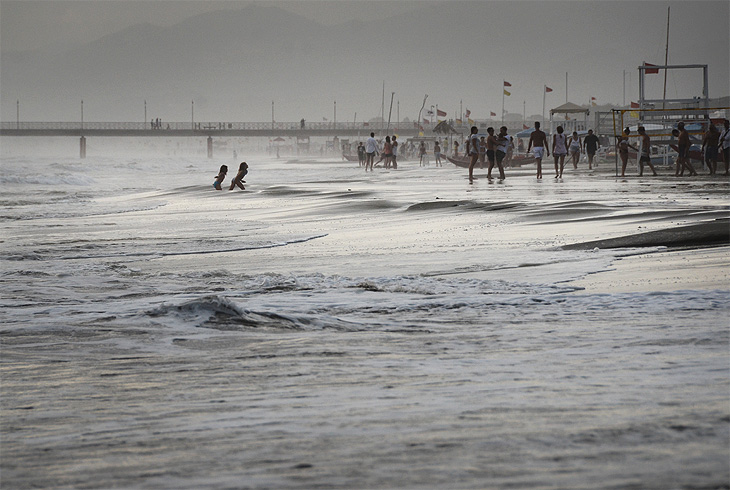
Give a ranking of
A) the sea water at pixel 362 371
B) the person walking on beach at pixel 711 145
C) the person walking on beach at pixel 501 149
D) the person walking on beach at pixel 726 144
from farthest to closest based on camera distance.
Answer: the person walking on beach at pixel 501 149 → the person walking on beach at pixel 711 145 → the person walking on beach at pixel 726 144 → the sea water at pixel 362 371

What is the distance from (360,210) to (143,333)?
835cm

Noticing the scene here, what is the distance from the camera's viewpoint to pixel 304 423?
9.53ft

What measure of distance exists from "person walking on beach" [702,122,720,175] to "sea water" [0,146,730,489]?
15.5 meters

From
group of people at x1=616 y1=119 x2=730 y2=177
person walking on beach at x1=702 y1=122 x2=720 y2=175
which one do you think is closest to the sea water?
group of people at x1=616 y1=119 x2=730 y2=177

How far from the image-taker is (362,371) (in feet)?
12.0

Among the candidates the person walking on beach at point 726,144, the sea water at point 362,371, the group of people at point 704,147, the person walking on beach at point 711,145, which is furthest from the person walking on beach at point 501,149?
the sea water at point 362,371

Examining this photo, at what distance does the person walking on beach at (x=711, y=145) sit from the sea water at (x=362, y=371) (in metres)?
15.5

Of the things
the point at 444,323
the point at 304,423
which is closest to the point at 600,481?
the point at 304,423

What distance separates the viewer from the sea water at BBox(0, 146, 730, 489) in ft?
8.07

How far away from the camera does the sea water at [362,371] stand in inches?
96.8

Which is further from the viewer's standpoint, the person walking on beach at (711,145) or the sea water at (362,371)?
the person walking on beach at (711,145)

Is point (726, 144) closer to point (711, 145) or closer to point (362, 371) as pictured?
point (711, 145)

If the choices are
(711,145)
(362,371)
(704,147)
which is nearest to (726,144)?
(711,145)

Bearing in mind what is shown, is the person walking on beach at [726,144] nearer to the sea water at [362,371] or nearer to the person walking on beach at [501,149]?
the person walking on beach at [501,149]
